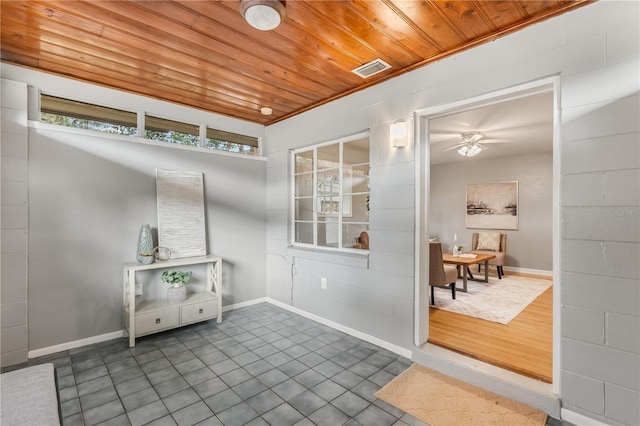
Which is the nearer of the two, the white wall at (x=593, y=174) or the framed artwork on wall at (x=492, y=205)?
the white wall at (x=593, y=174)

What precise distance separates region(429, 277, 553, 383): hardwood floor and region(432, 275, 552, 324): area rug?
0.17 metres

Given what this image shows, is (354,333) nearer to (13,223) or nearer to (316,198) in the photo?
(316,198)

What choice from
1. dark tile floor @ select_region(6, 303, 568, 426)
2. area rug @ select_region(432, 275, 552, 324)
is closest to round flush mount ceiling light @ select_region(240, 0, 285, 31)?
dark tile floor @ select_region(6, 303, 568, 426)

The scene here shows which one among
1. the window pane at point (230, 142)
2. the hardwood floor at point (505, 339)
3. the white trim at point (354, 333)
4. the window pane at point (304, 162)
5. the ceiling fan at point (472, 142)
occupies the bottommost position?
the white trim at point (354, 333)

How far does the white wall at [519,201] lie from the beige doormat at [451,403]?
5.17m

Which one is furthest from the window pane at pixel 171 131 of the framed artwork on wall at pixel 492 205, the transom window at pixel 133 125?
the framed artwork on wall at pixel 492 205

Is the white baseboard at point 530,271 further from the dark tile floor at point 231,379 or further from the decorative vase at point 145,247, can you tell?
the decorative vase at point 145,247

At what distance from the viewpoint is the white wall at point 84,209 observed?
2.77 meters

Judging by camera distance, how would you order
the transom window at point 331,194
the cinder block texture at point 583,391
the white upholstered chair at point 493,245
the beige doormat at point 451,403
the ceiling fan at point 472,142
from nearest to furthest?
the cinder block texture at point 583,391
the beige doormat at point 451,403
the transom window at point 331,194
the ceiling fan at point 472,142
the white upholstered chair at point 493,245

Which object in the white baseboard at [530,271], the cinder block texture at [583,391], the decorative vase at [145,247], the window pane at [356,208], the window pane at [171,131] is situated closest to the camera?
the cinder block texture at [583,391]

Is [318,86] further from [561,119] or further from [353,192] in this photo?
[561,119]

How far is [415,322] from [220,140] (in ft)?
10.7

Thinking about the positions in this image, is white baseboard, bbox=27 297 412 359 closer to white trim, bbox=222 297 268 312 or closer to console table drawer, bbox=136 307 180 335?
console table drawer, bbox=136 307 180 335

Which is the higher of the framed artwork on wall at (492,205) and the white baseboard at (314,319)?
the framed artwork on wall at (492,205)
